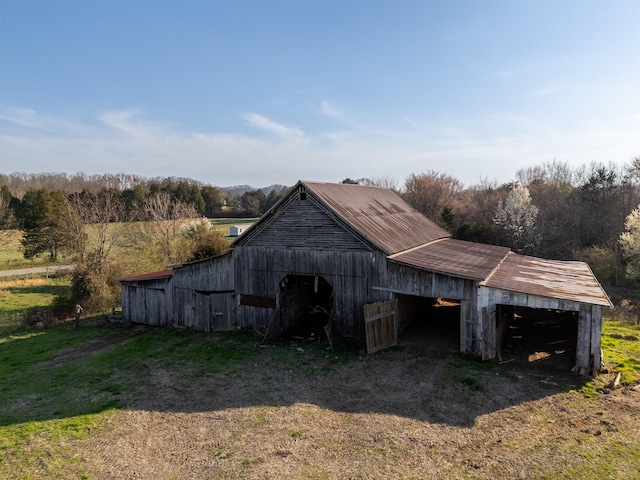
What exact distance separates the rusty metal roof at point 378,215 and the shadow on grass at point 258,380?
17.8 feet

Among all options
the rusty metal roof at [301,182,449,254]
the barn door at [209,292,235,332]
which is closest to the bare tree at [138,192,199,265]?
the barn door at [209,292,235,332]

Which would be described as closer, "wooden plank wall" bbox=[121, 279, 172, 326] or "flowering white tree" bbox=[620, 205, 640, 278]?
"wooden plank wall" bbox=[121, 279, 172, 326]

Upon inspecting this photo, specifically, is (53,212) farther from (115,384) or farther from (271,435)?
(271,435)

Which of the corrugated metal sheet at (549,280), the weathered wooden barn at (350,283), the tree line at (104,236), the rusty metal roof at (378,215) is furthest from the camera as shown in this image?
the tree line at (104,236)

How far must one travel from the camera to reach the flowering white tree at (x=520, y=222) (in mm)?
42844

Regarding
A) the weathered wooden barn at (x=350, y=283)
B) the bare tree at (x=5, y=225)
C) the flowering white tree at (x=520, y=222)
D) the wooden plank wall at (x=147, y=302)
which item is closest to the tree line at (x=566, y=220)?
the flowering white tree at (x=520, y=222)

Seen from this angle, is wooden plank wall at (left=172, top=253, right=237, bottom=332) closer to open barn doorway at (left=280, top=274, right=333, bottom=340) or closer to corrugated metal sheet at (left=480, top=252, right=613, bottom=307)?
open barn doorway at (left=280, top=274, right=333, bottom=340)

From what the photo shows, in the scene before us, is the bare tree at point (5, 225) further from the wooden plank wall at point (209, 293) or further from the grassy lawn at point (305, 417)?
the wooden plank wall at point (209, 293)

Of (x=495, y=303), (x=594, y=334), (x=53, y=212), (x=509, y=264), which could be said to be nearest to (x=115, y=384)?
(x=495, y=303)

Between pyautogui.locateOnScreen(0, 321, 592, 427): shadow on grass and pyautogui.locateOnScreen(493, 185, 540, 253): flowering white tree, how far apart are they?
32.1 m

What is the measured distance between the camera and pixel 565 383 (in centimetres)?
1329

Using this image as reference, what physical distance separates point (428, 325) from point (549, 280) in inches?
245

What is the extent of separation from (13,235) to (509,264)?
52.6 metres

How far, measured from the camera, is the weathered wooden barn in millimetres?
15312
